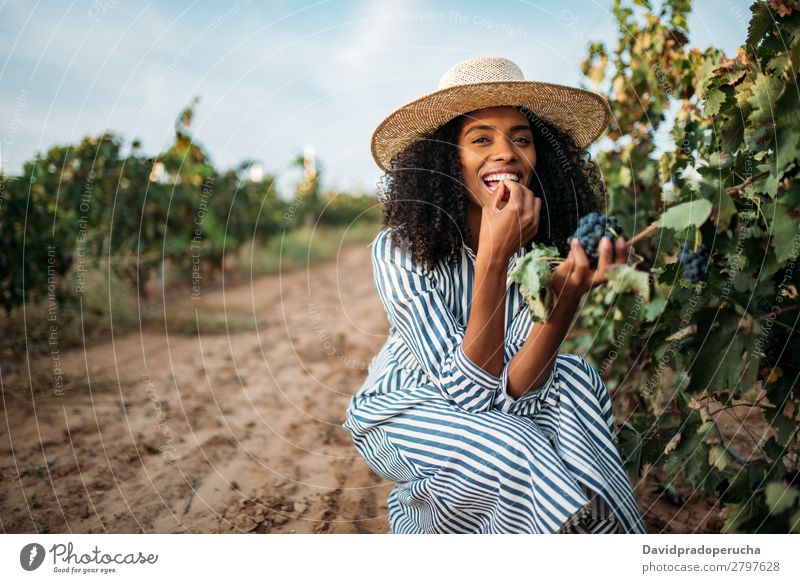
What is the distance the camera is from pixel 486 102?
2.33 metres

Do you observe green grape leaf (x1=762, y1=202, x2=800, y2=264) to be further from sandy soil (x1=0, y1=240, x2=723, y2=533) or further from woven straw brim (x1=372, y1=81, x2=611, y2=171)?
sandy soil (x1=0, y1=240, x2=723, y2=533)

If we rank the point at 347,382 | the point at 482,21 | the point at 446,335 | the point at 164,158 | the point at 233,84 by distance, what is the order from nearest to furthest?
the point at 446,335
the point at 482,21
the point at 233,84
the point at 347,382
the point at 164,158

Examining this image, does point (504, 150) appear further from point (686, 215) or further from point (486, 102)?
point (686, 215)

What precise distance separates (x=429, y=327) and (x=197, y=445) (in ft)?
6.13

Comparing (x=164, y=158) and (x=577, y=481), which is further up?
(x=164, y=158)

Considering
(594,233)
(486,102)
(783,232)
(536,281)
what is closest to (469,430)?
(536,281)

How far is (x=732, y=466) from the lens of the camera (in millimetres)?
2324

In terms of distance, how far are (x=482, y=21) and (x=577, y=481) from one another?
1728 millimetres

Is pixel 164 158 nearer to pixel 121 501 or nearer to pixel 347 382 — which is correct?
pixel 347 382

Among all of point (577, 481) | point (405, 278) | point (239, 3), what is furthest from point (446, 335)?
point (239, 3)

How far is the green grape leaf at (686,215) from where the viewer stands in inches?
60.6

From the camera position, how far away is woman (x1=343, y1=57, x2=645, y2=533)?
1912 mm
